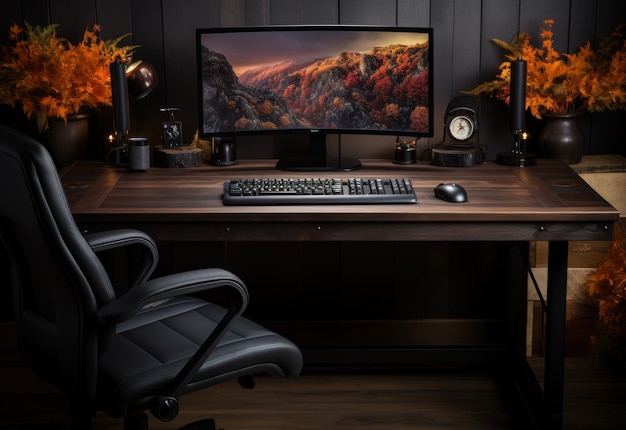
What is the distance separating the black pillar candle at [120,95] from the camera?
124 inches

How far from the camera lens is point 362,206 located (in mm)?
2730

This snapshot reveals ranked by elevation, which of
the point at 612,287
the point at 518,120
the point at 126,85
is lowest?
the point at 612,287

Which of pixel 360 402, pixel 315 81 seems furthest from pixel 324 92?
pixel 360 402

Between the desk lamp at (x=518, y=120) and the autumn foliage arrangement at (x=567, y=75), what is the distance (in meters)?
0.09

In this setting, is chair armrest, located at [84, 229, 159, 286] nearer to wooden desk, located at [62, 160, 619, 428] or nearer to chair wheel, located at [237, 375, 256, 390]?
wooden desk, located at [62, 160, 619, 428]

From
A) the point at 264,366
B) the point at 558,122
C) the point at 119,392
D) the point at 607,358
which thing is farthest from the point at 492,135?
the point at 119,392

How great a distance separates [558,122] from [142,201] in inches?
55.0

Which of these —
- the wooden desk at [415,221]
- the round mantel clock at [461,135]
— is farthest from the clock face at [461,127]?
the wooden desk at [415,221]

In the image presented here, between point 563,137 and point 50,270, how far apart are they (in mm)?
1858

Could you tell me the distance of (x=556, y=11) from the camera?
3.36 meters

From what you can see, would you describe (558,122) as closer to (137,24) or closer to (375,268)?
(375,268)

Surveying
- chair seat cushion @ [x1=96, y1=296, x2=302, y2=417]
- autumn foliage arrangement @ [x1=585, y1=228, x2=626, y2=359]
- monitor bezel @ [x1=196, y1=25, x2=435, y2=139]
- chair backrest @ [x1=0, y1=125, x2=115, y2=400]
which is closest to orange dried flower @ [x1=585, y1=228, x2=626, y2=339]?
autumn foliage arrangement @ [x1=585, y1=228, x2=626, y2=359]

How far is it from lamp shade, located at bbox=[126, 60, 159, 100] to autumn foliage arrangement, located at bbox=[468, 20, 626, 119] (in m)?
1.07

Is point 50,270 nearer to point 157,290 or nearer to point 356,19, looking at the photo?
point 157,290
